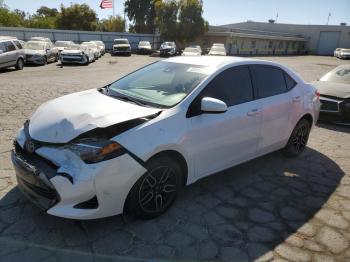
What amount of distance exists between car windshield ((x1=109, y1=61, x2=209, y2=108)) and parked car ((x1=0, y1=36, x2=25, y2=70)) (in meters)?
13.5

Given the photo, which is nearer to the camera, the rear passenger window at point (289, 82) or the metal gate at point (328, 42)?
the rear passenger window at point (289, 82)

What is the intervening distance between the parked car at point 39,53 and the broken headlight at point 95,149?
1900cm

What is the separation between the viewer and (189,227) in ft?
11.5

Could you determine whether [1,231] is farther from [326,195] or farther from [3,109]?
[3,109]

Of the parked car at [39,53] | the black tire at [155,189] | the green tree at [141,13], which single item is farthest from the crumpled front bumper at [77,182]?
the green tree at [141,13]

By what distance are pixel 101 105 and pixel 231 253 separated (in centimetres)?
211

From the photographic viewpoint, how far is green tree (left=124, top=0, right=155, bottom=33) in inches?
2621

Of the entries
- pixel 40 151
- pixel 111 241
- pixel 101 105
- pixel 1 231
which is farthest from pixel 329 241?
pixel 1 231

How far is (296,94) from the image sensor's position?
521 cm

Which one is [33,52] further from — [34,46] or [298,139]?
[298,139]

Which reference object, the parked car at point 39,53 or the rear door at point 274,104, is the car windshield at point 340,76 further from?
the parked car at point 39,53

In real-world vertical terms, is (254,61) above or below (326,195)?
above

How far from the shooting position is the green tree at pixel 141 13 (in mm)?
66562

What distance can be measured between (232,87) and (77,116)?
6.60ft
